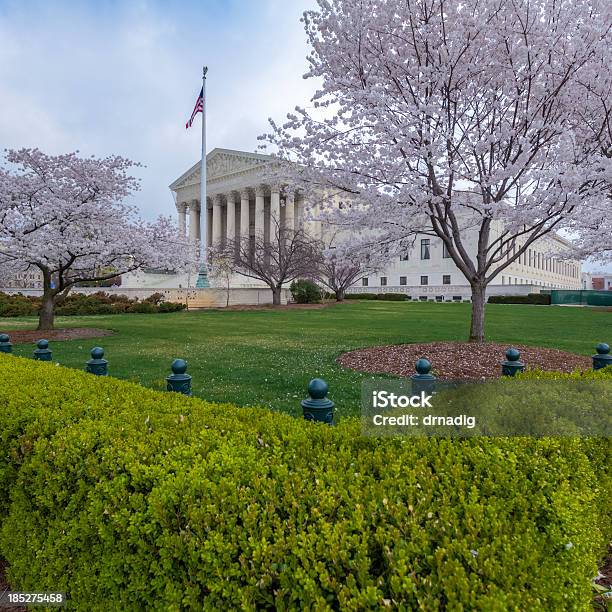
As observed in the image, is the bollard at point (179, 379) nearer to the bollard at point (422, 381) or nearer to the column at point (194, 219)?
the bollard at point (422, 381)

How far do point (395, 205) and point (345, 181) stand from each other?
52.9 inches

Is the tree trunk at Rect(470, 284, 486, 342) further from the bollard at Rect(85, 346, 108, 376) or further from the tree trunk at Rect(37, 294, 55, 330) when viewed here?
the tree trunk at Rect(37, 294, 55, 330)

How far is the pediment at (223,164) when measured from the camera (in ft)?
197

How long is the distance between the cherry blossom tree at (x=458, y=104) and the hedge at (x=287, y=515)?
7.71 m

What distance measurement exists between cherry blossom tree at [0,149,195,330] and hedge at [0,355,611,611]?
13561mm

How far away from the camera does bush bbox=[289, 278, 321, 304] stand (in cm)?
4091

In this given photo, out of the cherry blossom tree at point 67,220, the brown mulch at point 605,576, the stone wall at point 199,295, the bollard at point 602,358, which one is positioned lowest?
the brown mulch at point 605,576

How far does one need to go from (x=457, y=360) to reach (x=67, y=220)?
13.0m

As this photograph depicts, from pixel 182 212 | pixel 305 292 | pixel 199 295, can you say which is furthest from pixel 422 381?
pixel 182 212

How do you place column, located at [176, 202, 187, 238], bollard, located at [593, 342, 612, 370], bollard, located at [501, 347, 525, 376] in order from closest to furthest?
bollard, located at [501, 347, 525, 376] < bollard, located at [593, 342, 612, 370] < column, located at [176, 202, 187, 238]

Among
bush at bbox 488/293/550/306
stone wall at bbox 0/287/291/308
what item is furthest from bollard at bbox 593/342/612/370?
bush at bbox 488/293/550/306

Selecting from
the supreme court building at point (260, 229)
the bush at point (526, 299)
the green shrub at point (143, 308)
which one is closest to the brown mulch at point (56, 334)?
the green shrub at point (143, 308)

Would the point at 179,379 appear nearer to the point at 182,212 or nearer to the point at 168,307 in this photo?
the point at 168,307

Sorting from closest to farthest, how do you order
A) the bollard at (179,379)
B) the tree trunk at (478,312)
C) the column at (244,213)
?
the bollard at (179,379)
the tree trunk at (478,312)
the column at (244,213)
